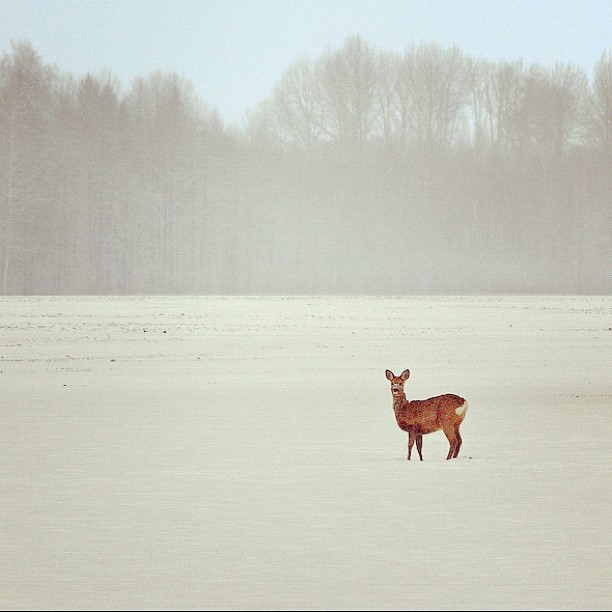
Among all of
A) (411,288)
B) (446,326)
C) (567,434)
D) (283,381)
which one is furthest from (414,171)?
(567,434)

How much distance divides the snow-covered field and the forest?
135 feet

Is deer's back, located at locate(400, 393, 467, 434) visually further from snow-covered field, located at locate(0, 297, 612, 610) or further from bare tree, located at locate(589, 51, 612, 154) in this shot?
bare tree, located at locate(589, 51, 612, 154)

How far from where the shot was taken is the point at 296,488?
897cm

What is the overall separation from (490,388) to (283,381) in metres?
2.81

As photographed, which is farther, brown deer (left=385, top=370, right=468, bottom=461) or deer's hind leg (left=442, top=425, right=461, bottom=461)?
deer's hind leg (left=442, top=425, right=461, bottom=461)

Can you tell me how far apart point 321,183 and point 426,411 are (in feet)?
196

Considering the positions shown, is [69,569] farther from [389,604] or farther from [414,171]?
[414,171]

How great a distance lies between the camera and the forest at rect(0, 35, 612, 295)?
61.9 metres

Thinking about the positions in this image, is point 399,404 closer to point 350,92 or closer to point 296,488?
point 296,488

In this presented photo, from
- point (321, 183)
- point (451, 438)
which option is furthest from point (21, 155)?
point (451, 438)

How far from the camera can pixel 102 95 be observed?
2589 inches

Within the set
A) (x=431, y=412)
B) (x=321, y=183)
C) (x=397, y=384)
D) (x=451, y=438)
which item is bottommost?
(x=451, y=438)

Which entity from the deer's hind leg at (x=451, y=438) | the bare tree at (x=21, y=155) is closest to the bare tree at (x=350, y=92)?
the bare tree at (x=21, y=155)

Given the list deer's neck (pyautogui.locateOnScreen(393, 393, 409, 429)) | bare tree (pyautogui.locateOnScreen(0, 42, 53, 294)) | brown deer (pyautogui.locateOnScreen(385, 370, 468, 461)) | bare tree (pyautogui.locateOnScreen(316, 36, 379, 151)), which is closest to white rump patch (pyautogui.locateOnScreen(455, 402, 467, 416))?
brown deer (pyautogui.locateOnScreen(385, 370, 468, 461))
